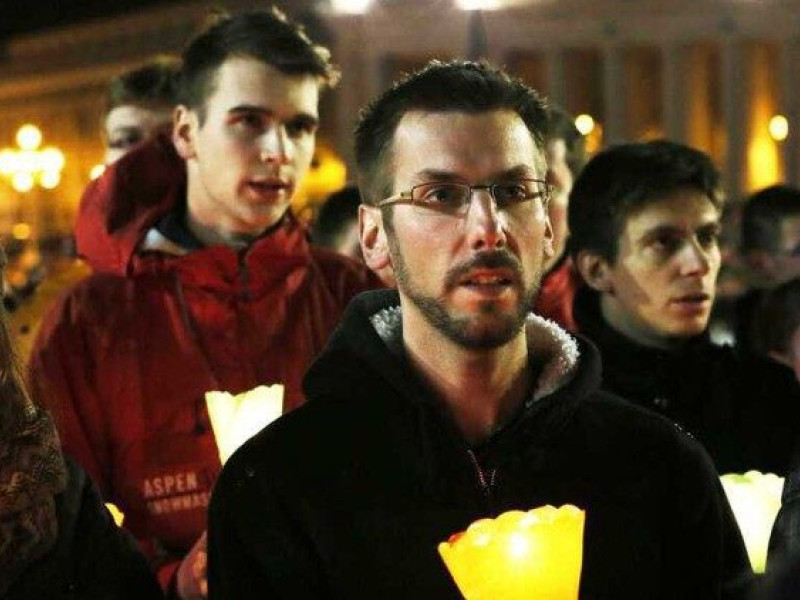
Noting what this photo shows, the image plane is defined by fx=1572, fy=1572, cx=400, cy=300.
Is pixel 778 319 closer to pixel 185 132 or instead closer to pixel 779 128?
pixel 185 132

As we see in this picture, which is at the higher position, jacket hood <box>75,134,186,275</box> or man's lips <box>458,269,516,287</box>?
jacket hood <box>75,134,186,275</box>

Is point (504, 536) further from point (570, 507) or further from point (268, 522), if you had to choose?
point (268, 522)

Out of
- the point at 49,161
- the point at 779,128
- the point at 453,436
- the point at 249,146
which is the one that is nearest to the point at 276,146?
the point at 249,146

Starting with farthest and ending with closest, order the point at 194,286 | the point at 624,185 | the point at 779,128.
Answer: the point at 779,128 < the point at 624,185 < the point at 194,286

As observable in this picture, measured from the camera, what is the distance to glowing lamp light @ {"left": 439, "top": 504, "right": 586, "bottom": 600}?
2.30m

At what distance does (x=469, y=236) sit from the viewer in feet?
8.70

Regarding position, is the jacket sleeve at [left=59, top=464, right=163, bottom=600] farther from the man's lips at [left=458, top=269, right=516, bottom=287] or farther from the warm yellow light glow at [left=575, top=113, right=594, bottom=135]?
the warm yellow light glow at [left=575, top=113, right=594, bottom=135]

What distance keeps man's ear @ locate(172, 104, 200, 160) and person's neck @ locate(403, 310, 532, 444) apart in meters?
1.93

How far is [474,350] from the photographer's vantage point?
2699mm

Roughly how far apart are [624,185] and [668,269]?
331 millimetres

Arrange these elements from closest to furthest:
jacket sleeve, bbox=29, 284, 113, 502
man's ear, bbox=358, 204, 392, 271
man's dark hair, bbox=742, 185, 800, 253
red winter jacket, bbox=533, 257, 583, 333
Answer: man's ear, bbox=358, 204, 392, 271, jacket sleeve, bbox=29, 284, 113, 502, red winter jacket, bbox=533, 257, 583, 333, man's dark hair, bbox=742, 185, 800, 253

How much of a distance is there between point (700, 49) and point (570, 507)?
33.3 meters

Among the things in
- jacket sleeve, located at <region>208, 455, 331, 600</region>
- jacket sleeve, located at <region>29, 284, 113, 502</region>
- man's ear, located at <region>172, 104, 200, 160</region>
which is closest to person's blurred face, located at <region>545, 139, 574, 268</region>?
man's ear, located at <region>172, 104, 200, 160</region>

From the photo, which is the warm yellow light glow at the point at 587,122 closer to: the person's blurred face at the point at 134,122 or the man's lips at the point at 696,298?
the person's blurred face at the point at 134,122
